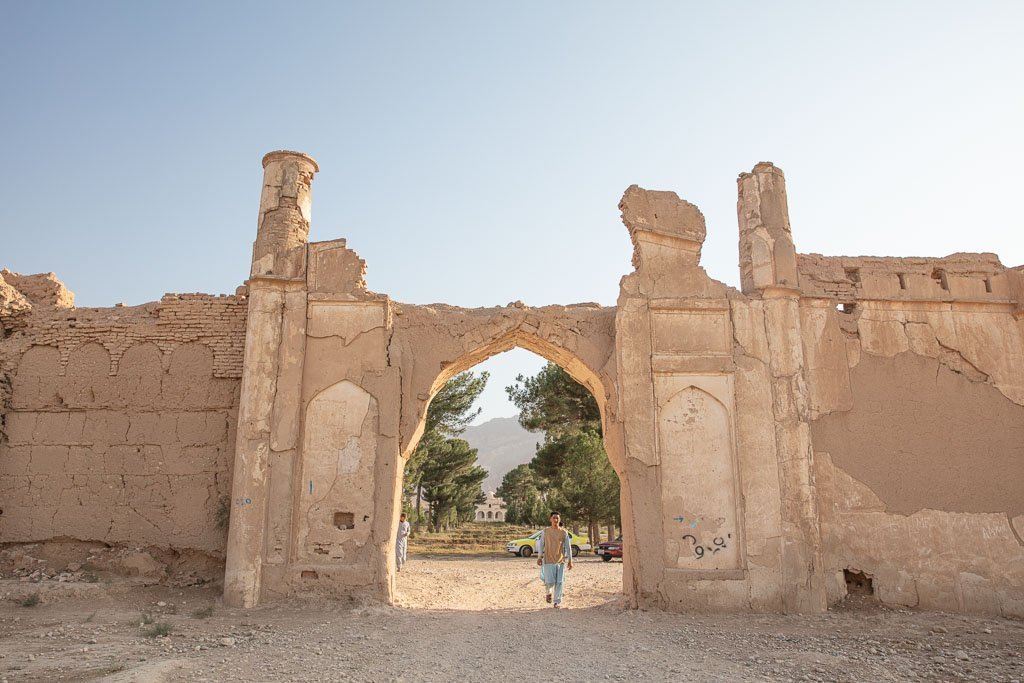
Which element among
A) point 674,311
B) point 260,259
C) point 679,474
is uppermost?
point 260,259

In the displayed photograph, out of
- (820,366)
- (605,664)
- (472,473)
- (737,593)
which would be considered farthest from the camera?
(472,473)

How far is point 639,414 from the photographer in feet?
32.2

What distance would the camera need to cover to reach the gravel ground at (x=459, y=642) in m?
6.00

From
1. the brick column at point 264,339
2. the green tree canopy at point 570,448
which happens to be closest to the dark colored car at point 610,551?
the green tree canopy at point 570,448

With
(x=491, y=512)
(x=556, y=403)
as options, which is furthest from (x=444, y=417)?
(x=491, y=512)

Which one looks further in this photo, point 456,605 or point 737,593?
point 456,605

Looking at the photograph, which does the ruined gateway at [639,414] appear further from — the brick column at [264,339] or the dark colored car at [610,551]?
the dark colored car at [610,551]

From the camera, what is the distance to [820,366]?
10141 mm

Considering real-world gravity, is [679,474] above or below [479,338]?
below

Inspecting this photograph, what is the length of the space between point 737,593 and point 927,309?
16.8 feet

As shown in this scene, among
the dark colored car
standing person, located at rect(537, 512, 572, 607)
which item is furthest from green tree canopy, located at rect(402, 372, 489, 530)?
standing person, located at rect(537, 512, 572, 607)

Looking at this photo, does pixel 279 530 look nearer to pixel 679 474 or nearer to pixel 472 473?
pixel 679 474

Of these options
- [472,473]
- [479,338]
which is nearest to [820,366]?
[479,338]

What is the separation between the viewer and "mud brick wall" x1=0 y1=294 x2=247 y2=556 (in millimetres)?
9703
